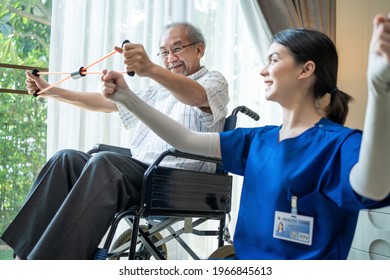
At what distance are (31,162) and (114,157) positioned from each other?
1.14 meters

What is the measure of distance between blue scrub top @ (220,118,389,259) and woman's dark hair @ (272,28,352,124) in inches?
2.9

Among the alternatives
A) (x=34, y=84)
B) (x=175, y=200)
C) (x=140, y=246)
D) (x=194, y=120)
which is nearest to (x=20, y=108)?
(x=34, y=84)

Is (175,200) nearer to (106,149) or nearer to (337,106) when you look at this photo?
(106,149)

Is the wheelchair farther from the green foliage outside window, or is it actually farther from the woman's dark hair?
the green foliage outside window

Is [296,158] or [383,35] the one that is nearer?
[383,35]

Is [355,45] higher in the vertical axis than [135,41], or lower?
higher

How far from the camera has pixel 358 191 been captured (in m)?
0.95

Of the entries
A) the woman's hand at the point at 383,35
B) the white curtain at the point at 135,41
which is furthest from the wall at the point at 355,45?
the woman's hand at the point at 383,35

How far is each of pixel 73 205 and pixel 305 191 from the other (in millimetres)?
633

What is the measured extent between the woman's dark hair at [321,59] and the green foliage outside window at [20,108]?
1.60 metres

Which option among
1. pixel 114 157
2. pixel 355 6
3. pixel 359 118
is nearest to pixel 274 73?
pixel 114 157

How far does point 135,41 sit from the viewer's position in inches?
101
